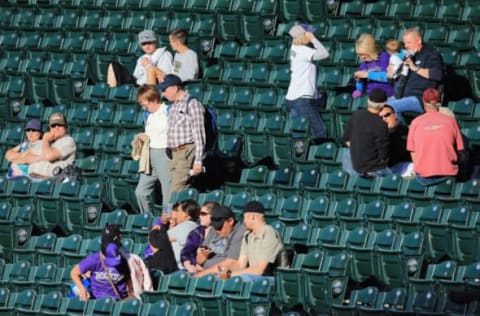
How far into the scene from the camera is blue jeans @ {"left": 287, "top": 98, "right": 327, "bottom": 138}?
1800 centimetres

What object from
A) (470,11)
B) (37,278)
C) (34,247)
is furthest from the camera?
(470,11)

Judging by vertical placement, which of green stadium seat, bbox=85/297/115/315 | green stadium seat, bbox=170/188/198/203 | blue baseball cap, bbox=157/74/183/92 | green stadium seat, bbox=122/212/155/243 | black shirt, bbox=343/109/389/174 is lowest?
green stadium seat, bbox=85/297/115/315

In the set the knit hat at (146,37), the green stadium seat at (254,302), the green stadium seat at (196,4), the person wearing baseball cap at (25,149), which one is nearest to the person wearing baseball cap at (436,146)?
the green stadium seat at (254,302)

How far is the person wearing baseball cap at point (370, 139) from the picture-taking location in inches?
659

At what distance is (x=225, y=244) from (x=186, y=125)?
1.89 meters

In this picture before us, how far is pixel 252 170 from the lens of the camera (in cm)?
1775

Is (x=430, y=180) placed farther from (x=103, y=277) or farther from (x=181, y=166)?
(x=103, y=277)

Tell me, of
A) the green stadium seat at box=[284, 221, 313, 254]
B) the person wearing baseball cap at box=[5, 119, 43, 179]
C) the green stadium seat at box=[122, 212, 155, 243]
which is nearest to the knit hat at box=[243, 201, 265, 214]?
the green stadium seat at box=[284, 221, 313, 254]

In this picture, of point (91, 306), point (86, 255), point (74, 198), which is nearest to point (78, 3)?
point (74, 198)

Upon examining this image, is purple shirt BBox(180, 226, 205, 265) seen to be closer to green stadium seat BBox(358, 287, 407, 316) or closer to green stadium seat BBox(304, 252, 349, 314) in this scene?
green stadium seat BBox(304, 252, 349, 314)

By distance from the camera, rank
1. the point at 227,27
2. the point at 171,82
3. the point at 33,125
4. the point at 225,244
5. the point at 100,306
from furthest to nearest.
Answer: the point at 227,27, the point at 33,125, the point at 171,82, the point at 225,244, the point at 100,306

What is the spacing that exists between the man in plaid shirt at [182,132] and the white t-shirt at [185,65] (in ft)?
7.20

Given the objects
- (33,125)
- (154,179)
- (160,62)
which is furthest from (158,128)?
(160,62)

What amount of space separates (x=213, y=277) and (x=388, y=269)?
1.48 metres
